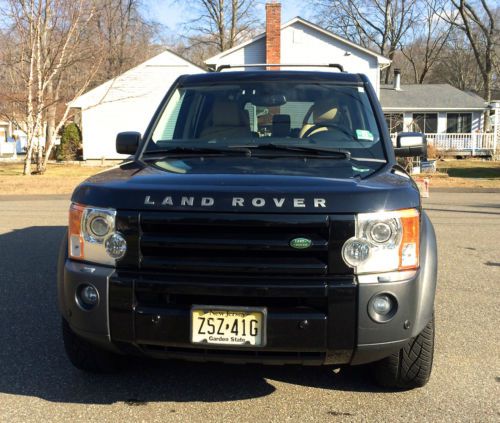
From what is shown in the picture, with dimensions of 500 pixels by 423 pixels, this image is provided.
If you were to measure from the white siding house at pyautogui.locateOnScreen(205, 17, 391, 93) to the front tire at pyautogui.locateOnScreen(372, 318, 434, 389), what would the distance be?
2367 centimetres

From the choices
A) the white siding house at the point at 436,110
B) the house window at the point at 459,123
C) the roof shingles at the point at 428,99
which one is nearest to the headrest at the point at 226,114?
the white siding house at the point at 436,110

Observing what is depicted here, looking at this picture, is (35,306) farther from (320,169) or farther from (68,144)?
(68,144)

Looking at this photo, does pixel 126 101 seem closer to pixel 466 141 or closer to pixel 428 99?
pixel 428 99

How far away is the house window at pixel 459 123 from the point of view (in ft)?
112

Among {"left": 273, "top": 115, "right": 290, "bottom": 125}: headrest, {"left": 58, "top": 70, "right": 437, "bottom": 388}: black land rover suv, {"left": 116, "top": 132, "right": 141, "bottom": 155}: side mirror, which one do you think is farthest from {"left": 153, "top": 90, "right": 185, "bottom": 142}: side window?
{"left": 58, "top": 70, "right": 437, "bottom": 388}: black land rover suv

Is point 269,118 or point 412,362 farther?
point 269,118

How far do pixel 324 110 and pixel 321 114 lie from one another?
0.17ft

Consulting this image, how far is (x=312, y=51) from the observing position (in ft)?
85.0

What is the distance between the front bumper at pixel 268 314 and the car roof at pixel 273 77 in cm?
208

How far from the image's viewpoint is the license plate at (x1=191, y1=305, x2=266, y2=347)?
2.76 metres

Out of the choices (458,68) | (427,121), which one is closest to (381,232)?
(427,121)

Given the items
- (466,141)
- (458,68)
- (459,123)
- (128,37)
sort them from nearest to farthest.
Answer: (466,141), (459,123), (128,37), (458,68)

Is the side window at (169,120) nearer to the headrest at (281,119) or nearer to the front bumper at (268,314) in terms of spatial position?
the headrest at (281,119)

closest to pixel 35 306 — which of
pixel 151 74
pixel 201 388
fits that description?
pixel 201 388
